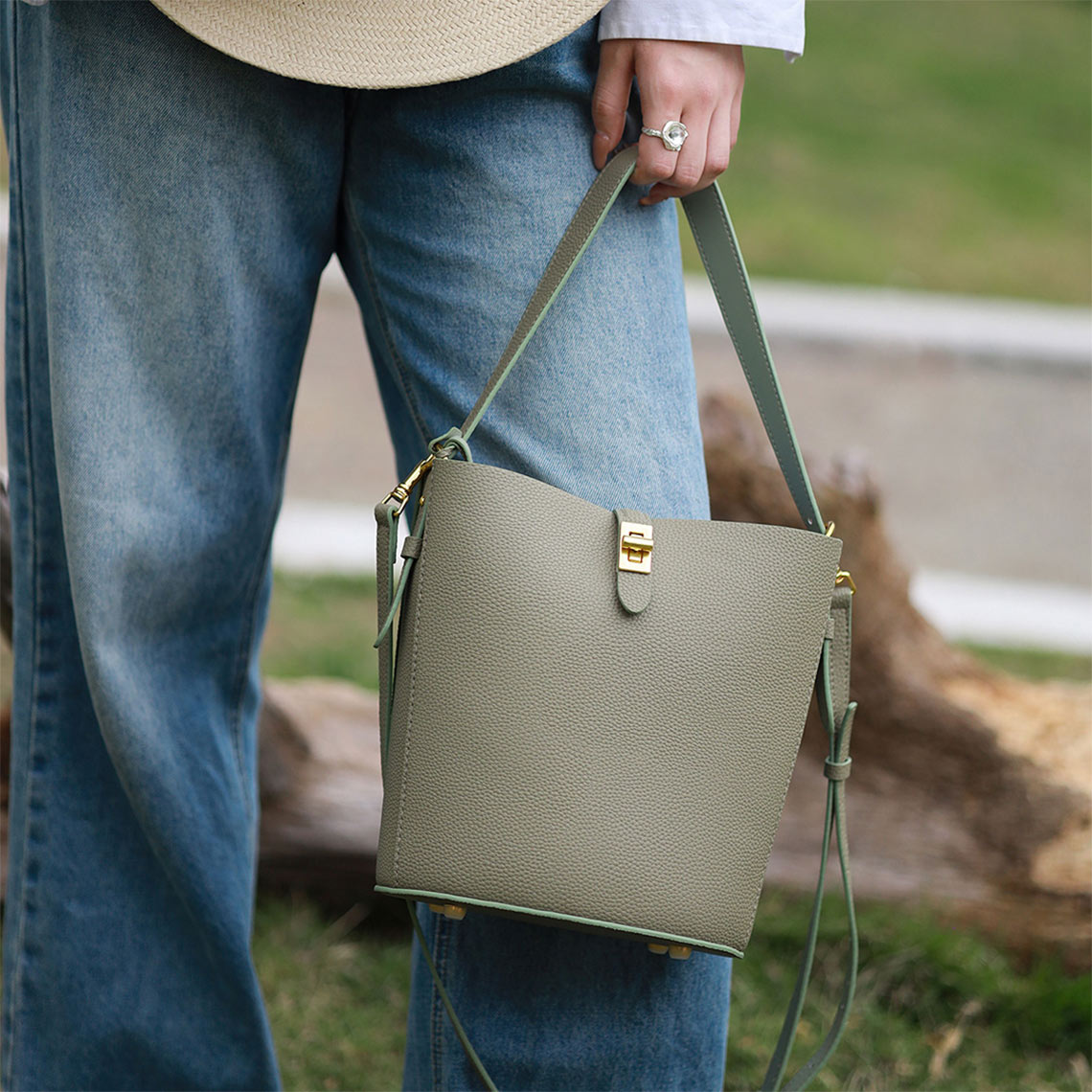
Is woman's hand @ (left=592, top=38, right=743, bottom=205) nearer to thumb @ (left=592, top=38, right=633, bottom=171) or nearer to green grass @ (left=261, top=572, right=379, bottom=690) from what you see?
thumb @ (left=592, top=38, right=633, bottom=171)

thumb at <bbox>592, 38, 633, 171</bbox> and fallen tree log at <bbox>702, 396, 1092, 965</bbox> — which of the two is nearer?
thumb at <bbox>592, 38, 633, 171</bbox>

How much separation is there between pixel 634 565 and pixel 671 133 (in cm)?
32

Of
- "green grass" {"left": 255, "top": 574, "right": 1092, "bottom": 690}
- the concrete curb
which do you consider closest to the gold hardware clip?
"green grass" {"left": 255, "top": 574, "right": 1092, "bottom": 690}

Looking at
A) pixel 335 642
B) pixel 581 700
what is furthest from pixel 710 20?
pixel 335 642

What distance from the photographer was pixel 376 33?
0.95 meters

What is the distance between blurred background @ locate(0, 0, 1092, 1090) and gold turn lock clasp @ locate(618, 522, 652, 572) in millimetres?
896

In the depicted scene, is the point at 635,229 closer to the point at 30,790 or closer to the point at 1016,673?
the point at 30,790

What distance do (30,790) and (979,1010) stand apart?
1177mm

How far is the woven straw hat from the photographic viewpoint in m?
0.93

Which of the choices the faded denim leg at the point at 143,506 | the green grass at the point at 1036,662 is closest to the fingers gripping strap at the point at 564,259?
the faded denim leg at the point at 143,506

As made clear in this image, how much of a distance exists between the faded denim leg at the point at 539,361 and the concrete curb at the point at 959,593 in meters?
2.16

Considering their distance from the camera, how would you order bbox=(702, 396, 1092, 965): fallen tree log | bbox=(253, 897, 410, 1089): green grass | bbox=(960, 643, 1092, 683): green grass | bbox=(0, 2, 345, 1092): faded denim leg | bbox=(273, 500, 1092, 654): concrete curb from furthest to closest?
bbox=(273, 500, 1092, 654): concrete curb, bbox=(960, 643, 1092, 683): green grass, bbox=(702, 396, 1092, 965): fallen tree log, bbox=(253, 897, 410, 1089): green grass, bbox=(0, 2, 345, 1092): faded denim leg

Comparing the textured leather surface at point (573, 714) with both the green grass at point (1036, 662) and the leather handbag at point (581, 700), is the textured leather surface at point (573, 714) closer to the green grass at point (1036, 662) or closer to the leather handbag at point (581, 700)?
the leather handbag at point (581, 700)

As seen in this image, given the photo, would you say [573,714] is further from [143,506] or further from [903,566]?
[903,566]
